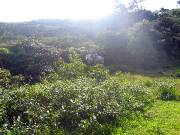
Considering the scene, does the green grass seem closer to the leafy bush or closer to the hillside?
the hillside

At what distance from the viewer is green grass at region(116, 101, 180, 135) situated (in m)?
19.4

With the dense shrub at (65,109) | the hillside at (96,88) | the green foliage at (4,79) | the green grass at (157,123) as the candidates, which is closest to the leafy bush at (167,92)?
the hillside at (96,88)

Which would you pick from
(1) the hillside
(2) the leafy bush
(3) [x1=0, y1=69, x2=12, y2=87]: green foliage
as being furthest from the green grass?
(3) [x1=0, y1=69, x2=12, y2=87]: green foliage

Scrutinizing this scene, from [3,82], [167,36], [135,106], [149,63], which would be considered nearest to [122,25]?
[167,36]

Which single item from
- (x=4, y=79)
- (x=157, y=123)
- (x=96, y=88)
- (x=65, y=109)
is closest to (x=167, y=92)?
(x=96, y=88)

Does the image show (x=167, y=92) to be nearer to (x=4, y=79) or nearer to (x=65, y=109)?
(x=65, y=109)

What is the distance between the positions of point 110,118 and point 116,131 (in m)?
1.77

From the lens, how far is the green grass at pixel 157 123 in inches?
764

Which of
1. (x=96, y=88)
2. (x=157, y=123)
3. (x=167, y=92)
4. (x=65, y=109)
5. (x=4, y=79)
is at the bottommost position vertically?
(x=167, y=92)

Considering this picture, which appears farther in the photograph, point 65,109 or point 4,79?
point 4,79

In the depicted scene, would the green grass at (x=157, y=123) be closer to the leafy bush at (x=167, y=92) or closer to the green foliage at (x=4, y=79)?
the leafy bush at (x=167, y=92)

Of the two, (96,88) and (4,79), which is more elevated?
(96,88)

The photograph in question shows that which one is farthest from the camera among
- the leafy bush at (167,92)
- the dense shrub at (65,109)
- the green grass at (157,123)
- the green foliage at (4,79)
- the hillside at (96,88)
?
the green foliage at (4,79)

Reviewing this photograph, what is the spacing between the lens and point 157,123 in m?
21.4
